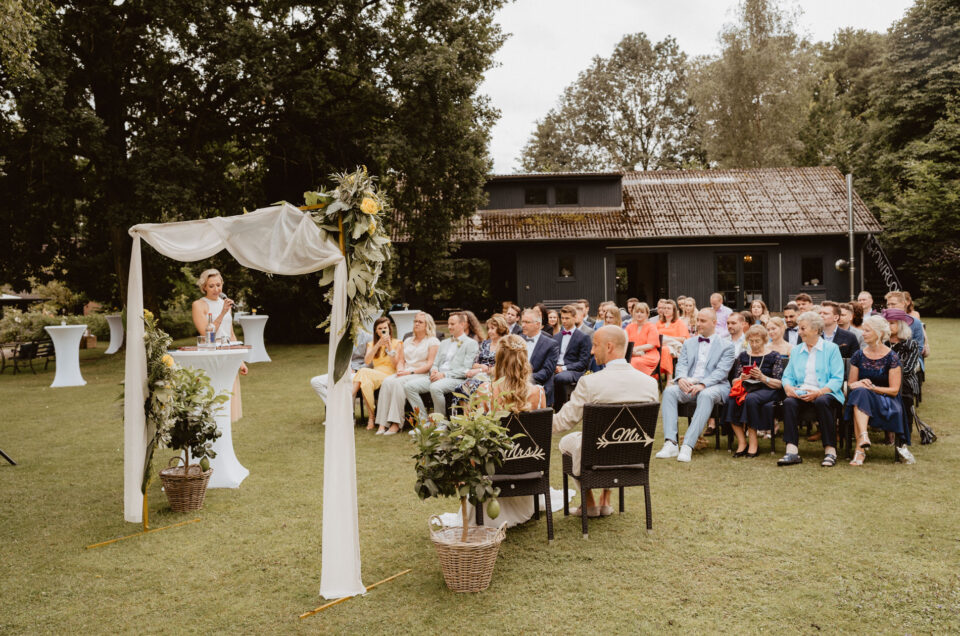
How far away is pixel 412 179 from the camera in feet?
56.5

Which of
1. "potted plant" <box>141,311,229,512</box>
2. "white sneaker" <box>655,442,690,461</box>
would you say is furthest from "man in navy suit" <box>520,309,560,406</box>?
"potted plant" <box>141,311,229,512</box>

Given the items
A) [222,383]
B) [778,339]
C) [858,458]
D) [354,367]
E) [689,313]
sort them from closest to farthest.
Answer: [222,383], [858,458], [778,339], [354,367], [689,313]

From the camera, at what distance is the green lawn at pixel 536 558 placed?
378 centimetres

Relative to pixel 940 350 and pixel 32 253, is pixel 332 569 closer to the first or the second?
pixel 940 350

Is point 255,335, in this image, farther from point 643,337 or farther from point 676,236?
point 676,236

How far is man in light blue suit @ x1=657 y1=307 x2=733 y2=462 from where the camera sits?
7480 mm

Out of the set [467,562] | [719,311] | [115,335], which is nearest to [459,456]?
Result: [467,562]

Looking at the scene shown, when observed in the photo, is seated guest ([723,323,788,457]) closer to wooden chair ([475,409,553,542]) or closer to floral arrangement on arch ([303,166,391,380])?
wooden chair ([475,409,553,542])

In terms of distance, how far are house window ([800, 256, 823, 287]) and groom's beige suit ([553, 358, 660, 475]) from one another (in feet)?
72.5

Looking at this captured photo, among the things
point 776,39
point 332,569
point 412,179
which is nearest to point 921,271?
point 776,39

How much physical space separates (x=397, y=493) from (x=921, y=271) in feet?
91.9

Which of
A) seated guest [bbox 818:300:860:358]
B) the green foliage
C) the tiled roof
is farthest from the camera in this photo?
the green foliage

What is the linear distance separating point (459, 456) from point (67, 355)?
45.4 ft

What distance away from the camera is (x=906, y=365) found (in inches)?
296
